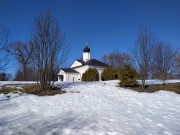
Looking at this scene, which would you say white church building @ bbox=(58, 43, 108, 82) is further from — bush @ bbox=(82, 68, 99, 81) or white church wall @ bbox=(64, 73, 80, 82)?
bush @ bbox=(82, 68, 99, 81)

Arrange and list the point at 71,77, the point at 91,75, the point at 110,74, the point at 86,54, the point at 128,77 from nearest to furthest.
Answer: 1. the point at 128,77
2. the point at 110,74
3. the point at 91,75
4. the point at 71,77
5. the point at 86,54

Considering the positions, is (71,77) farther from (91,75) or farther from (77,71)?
(91,75)

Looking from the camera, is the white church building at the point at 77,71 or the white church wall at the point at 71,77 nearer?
the white church wall at the point at 71,77

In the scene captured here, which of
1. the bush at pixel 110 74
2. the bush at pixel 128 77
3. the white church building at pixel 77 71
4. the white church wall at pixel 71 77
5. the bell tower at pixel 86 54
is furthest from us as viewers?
the bell tower at pixel 86 54

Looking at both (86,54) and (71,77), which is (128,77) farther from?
(86,54)

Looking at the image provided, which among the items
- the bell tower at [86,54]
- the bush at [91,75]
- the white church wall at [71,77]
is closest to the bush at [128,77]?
the bush at [91,75]

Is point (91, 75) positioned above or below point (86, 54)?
below

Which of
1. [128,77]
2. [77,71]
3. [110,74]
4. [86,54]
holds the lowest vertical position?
[128,77]

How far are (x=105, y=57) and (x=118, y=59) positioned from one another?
6.33m

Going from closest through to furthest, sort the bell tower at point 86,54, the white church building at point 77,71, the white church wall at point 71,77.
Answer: the white church wall at point 71,77, the white church building at point 77,71, the bell tower at point 86,54

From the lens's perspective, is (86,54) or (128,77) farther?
(86,54)

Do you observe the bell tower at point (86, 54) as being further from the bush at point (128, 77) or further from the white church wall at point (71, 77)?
the bush at point (128, 77)

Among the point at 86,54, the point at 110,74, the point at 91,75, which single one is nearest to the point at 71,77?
the point at 86,54

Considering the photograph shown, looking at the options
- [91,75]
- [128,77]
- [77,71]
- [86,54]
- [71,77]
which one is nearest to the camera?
[128,77]
